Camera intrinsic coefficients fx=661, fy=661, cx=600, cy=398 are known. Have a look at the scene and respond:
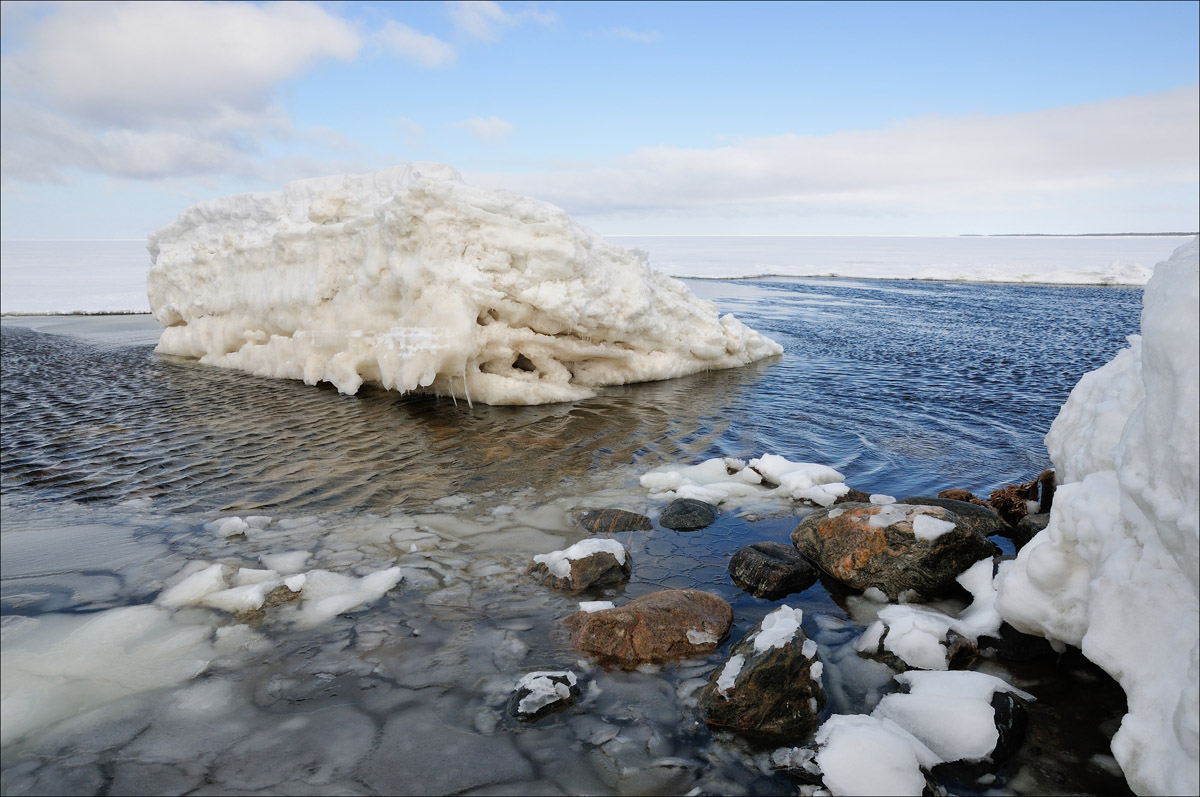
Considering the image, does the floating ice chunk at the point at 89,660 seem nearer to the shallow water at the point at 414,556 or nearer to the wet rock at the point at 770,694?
the shallow water at the point at 414,556

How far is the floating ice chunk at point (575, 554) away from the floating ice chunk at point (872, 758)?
8.63 ft

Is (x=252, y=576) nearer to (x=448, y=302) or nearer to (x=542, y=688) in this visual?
(x=542, y=688)

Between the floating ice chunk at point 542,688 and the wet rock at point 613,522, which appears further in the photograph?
the wet rock at point 613,522

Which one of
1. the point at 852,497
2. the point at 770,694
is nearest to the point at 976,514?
the point at 852,497

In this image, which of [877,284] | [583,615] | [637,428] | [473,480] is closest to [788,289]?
[877,284]

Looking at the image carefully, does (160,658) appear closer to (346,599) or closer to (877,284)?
(346,599)

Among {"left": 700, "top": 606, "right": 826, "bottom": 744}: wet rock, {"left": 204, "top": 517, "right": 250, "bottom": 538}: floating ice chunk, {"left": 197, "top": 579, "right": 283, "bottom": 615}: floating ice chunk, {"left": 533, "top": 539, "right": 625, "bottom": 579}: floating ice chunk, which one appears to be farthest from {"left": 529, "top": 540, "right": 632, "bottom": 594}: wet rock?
{"left": 204, "top": 517, "right": 250, "bottom": 538}: floating ice chunk

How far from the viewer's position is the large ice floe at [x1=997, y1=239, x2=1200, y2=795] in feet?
9.85

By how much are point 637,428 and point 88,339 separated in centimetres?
2108

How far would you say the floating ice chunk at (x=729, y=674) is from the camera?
4.14 meters

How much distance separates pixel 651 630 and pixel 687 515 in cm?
246

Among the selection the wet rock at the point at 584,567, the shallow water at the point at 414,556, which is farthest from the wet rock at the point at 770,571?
the wet rock at the point at 584,567

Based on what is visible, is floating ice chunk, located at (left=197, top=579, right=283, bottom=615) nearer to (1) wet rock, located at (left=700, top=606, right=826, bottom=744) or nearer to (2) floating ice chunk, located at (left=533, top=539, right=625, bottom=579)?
(2) floating ice chunk, located at (left=533, top=539, right=625, bottom=579)

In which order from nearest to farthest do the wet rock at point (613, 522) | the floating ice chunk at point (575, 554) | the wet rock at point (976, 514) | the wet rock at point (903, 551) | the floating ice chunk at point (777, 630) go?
the floating ice chunk at point (777, 630) < the wet rock at point (903, 551) < the floating ice chunk at point (575, 554) < the wet rock at point (976, 514) < the wet rock at point (613, 522)
